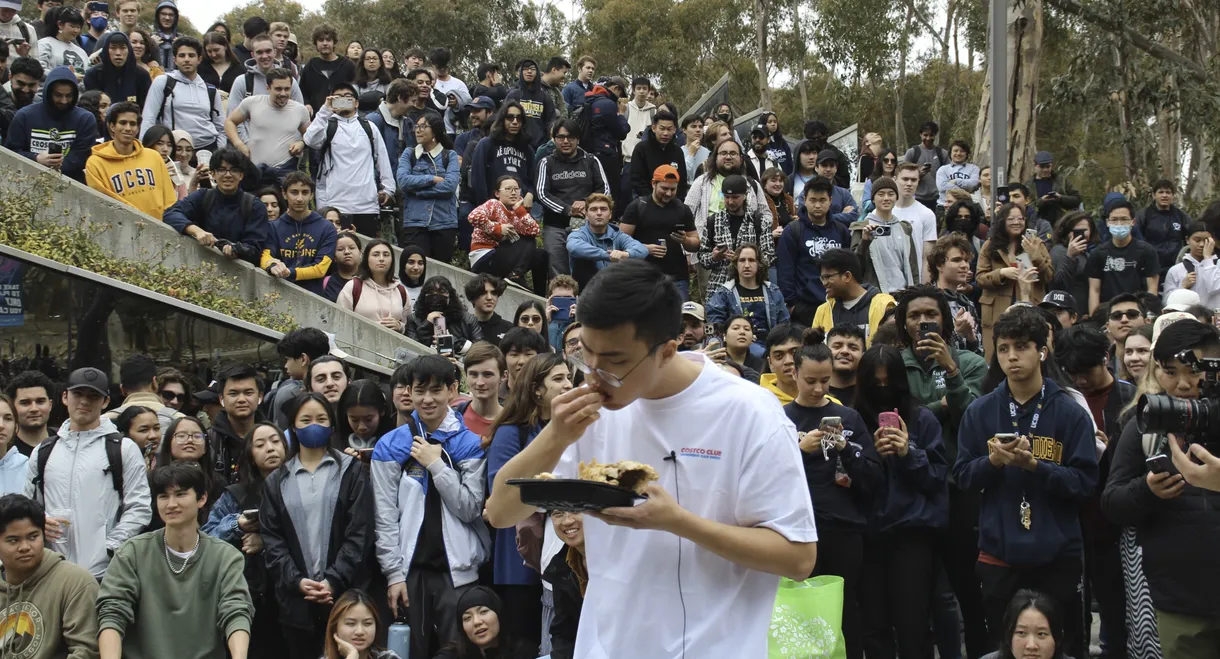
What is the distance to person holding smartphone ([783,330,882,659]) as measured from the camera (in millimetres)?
7094

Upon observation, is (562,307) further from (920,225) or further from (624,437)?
(624,437)

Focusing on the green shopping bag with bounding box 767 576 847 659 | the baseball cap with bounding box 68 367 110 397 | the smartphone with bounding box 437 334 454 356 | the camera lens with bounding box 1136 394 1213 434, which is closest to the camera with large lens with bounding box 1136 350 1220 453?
the camera lens with bounding box 1136 394 1213 434

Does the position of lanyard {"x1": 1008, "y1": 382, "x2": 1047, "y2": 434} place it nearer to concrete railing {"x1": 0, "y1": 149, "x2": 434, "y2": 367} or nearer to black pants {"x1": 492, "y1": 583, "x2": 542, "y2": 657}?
black pants {"x1": 492, "y1": 583, "x2": 542, "y2": 657}

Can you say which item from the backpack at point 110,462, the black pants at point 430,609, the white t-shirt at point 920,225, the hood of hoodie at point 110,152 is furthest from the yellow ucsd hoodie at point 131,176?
the white t-shirt at point 920,225

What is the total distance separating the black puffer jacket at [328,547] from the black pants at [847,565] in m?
2.56

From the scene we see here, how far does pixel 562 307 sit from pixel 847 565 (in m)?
4.60

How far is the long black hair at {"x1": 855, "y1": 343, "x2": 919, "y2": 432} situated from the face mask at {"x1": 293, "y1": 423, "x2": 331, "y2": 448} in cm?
309

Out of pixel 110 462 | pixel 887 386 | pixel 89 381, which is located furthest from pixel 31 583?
pixel 887 386

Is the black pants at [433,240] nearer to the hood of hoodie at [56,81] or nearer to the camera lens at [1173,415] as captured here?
the hood of hoodie at [56,81]

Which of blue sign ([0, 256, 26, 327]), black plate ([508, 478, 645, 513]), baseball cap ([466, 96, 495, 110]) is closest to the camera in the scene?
black plate ([508, 478, 645, 513])

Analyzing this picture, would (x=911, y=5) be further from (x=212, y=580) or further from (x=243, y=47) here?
(x=212, y=580)

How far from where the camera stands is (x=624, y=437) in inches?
138

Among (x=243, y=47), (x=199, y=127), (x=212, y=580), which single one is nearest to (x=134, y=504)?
(x=212, y=580)

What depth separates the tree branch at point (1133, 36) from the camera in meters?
22.7
